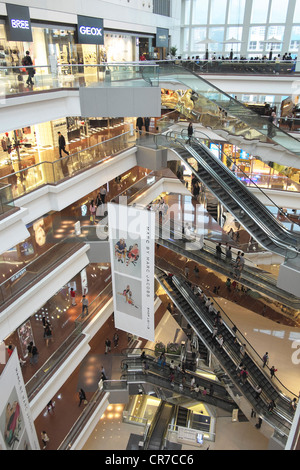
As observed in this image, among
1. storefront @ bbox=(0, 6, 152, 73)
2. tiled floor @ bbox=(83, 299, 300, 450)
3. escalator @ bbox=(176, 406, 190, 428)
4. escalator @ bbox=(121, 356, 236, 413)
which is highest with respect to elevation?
A: storefront @ bbox=(0, 6, 152, 73)

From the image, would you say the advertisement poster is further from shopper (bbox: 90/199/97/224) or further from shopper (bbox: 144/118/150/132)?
shopper (bbox: 144/118/150/132)

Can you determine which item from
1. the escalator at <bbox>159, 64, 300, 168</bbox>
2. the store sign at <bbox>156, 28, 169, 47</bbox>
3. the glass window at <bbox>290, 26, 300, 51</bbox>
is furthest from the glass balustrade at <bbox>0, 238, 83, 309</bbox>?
the glass window at <bbox>290, 26, 300, 51</bbox>

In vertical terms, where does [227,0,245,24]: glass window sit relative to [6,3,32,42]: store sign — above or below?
above

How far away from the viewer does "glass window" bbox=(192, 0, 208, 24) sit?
27.9 metres

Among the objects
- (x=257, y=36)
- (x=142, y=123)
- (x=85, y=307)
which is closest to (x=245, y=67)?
(x=142, y=123)

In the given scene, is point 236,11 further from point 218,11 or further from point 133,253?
point 133,253

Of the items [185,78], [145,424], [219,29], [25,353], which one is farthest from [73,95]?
[219,29]

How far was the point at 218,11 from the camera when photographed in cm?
2748

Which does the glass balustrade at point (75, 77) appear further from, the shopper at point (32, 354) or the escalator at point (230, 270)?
the shopper at point (32, 354)

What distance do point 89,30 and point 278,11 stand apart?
14.6m

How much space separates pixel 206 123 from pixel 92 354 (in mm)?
10870

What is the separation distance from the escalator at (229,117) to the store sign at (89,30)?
5.52 meters

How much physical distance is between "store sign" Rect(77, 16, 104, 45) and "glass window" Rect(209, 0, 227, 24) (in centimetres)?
1250

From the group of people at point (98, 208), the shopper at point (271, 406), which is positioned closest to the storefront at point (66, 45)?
the group of people at point (98, 208)
